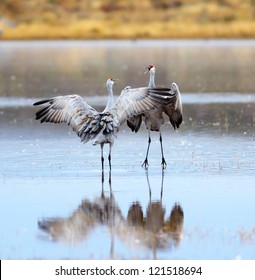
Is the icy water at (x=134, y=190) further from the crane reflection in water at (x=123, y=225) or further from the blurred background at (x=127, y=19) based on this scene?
the blurred background at (x=127, y=19)

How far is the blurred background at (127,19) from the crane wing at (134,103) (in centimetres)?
4884

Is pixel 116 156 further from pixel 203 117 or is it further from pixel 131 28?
pixel 131 28

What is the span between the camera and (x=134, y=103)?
1362 cm

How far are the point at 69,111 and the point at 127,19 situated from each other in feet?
185

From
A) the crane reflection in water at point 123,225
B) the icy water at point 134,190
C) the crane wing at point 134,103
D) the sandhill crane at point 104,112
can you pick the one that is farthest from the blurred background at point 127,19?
the crane reflection in water at point 123,225

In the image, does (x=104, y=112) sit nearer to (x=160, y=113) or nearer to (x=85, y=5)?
(x=160, y=113)

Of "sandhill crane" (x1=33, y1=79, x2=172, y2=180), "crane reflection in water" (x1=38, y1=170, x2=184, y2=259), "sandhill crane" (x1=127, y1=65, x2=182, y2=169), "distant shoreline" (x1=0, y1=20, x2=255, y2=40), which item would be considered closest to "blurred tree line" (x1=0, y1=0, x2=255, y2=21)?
"distant shoreline" (x1=0, y1=20, x2=255, y2=40)

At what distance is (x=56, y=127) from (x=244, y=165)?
247 inches

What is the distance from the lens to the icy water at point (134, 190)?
9.60 metres

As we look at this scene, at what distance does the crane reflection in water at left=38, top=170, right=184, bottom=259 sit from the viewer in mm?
9641

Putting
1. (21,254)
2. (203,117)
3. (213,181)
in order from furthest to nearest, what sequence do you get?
(203,117)
(213,181)
(21,254)

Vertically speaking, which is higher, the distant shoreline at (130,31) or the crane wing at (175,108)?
the distant shoreline at (130,31)

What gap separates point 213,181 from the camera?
12.7 metres

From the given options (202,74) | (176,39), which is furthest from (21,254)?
(176,39)
